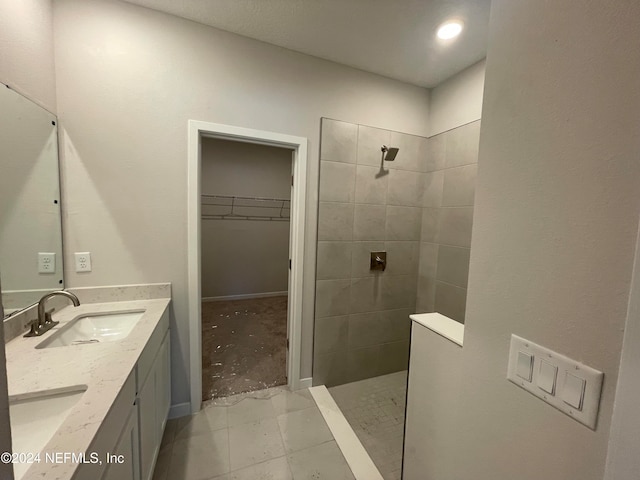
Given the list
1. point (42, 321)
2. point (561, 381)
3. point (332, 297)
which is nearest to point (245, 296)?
point (332, 297)

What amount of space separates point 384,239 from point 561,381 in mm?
1720

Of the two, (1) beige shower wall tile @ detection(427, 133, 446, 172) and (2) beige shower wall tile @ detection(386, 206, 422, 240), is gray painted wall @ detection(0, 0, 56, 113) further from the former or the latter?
(1) beige shower wall tile @ detection(427, 133, 446, 172)

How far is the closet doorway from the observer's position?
372cm

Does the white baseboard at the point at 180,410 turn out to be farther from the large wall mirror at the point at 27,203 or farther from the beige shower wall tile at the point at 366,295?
the beige shower wall tile at the point at 366,295

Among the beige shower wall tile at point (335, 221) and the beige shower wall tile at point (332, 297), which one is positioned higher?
the beige shower wall tile at point (335, 221)

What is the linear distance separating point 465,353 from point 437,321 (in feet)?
0.93

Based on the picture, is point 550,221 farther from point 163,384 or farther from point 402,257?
point 163,384

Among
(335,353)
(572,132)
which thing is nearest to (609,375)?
(572,132)

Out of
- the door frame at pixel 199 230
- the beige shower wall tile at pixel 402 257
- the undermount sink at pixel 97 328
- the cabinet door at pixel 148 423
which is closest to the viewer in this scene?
the cabinet door at pixel 148 423

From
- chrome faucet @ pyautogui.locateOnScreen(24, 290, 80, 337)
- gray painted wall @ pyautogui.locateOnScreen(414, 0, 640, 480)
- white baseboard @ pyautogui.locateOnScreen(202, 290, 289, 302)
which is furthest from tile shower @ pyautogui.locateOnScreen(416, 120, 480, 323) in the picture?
white baseboard @ pyautogui.locateOnScreen(202, 290, 289, 302)

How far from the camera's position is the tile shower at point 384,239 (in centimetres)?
201

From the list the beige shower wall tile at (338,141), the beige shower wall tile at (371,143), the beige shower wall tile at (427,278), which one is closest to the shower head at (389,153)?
the beige shower wall tile at (371,143)

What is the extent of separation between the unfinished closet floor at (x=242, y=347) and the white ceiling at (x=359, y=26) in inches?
106

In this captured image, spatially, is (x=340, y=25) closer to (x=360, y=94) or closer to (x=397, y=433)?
(x=360, y=94)
